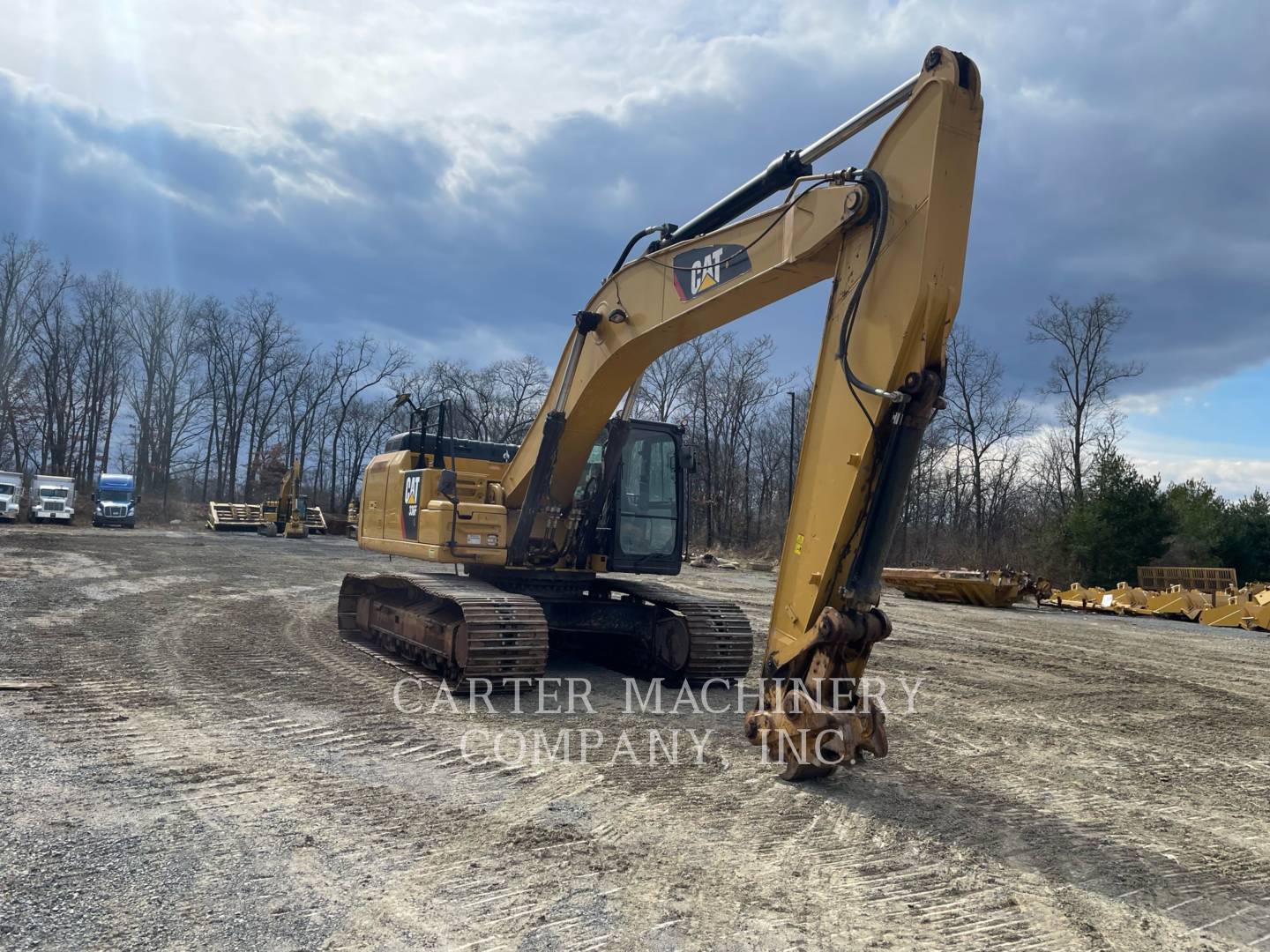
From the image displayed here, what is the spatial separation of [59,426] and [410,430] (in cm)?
4970

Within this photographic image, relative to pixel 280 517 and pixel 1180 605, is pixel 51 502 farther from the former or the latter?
pixel 1180 605

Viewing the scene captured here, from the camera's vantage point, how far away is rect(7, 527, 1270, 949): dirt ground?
3.36m

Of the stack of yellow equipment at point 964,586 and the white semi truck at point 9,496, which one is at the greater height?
the white semi truck at point 9,496

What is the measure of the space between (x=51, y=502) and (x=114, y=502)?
7.28 ft

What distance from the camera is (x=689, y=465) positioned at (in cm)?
896

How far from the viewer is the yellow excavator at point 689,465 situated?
477cm

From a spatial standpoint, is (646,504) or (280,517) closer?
(646,504)

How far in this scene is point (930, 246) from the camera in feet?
15.5

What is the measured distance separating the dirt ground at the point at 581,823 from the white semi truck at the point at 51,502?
3247 centimetres

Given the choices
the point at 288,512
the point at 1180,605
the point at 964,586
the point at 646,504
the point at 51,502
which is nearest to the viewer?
the point at 646,504

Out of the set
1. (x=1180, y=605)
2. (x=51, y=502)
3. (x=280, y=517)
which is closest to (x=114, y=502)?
(x=51, y=502)

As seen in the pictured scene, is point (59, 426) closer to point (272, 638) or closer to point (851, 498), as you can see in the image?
point (272, 638)

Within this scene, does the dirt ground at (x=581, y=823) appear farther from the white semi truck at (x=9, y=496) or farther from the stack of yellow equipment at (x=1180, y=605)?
the white semi truck at (x=9, y=496)

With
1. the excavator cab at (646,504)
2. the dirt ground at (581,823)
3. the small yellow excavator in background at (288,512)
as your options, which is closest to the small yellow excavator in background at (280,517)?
the small yellow excavator in background at (288,512)
